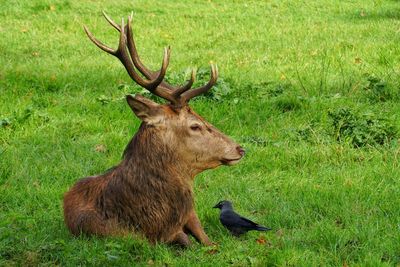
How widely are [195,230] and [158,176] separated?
1.61 ft

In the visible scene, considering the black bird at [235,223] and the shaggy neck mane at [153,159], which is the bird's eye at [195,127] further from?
the black bird at [235,223]

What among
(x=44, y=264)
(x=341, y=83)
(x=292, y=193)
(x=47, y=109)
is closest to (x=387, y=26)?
(x=341, y=83)

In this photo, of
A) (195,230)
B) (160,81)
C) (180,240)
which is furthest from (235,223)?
(160,81)

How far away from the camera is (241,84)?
10.9m

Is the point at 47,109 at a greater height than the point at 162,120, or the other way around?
the point at 162,120

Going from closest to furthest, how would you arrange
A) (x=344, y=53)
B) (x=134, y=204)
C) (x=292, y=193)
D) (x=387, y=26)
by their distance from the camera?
(x=134, y=204) → (x=292, y=193) → (x=344, y=53) → (x=387, y=26)

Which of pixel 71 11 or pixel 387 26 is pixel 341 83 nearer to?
pixel 387 26

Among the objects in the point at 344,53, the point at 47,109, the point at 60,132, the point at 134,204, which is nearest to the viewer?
the point at 134,204

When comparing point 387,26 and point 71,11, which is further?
point 71,11

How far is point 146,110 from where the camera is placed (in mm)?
6086

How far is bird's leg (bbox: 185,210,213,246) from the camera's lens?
6.27 m

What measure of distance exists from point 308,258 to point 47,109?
17.2ft

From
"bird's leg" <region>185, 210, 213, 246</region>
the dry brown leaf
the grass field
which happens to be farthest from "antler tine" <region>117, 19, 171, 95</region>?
the dry brown leaf

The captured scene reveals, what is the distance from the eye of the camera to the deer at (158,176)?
6.11 m
